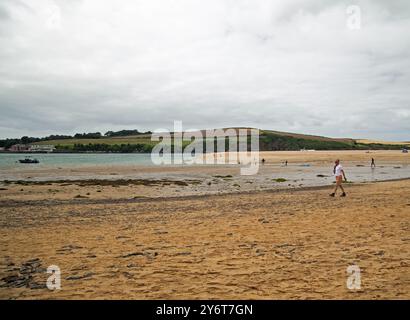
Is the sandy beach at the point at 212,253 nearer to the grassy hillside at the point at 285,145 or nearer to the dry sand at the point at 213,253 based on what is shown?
the dry sand at the point at 213,253

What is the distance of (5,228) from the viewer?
11969mm

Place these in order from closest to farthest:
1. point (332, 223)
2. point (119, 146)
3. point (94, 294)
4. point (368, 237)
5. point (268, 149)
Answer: point (94, 294), point (368, 237), point (332, 223), point (268, 149), point (119, 146)

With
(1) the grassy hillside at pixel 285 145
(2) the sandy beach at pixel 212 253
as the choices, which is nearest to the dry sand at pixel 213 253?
(2) the sandy beach at pixel 212 253

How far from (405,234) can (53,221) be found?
1316 centimetres

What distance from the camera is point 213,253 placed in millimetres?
8094

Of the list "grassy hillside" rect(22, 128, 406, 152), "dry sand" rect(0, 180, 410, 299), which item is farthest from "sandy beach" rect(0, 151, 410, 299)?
"grassy hillside" rect(22, 128, 406, 152)

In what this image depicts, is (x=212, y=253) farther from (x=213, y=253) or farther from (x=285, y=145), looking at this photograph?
(x=285, y=145)

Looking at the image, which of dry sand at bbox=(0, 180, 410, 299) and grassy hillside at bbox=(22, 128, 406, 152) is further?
grassy hillside at bbox=(22, 128, 406, 152)

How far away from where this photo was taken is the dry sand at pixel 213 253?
5.81 meters

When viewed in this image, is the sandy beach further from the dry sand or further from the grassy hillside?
the grassy hillside

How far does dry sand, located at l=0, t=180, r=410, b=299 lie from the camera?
5.81 metres

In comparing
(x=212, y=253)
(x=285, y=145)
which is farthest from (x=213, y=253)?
(x=285, y=145)
